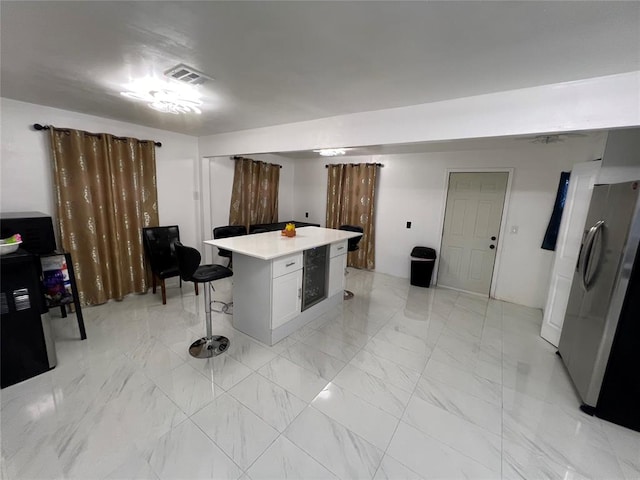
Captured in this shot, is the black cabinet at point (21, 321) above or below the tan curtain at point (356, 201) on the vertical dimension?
below

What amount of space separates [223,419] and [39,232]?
2.56 metres

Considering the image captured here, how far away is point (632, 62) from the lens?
4.80ft

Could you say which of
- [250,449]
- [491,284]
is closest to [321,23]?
[250,449]

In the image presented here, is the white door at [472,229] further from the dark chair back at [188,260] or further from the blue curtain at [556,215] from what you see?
the dark chair back at [188,260]

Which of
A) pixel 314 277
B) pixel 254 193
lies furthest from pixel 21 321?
pixel 254 193

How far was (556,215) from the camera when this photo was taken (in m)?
3.41

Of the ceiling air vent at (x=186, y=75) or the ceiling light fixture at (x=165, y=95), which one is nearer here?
the ceiling air vent at (x=186, y=75)

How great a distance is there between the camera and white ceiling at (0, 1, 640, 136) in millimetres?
1163

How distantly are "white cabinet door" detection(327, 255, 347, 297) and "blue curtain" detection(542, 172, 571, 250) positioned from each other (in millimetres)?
2737

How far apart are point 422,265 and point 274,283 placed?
113 inches

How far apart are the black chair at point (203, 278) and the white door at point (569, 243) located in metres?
3.46

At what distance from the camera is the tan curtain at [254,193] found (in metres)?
4.78

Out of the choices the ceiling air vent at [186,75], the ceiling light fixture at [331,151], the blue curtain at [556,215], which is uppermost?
the ceiling air vent at [186,75]

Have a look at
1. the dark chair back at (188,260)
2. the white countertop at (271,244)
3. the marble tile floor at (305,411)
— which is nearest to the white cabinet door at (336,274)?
the white countertop at (271,244)
